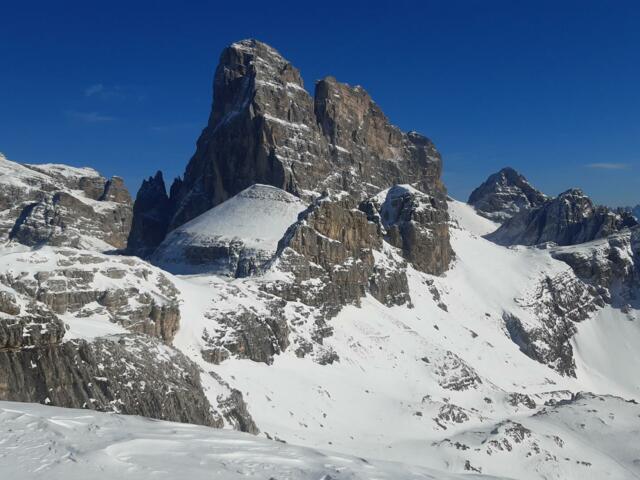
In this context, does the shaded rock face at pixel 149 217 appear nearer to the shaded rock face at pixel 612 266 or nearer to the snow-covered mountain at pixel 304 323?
the snow-covered mountain at pixel 304 323

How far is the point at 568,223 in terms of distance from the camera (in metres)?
176

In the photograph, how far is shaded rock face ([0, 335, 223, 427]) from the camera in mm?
35656

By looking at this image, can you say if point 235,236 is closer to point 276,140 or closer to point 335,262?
point 335,262

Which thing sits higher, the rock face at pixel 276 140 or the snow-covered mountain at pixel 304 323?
the rock face at pixel 276 140

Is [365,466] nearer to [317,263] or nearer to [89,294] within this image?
[89,294]

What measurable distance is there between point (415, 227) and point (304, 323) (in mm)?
46814

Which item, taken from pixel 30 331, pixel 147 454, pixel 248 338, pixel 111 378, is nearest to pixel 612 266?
pixel 248 338

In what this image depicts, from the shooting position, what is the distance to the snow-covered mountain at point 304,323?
3450cm

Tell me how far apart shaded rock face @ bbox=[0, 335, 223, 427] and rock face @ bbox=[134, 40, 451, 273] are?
300 ft

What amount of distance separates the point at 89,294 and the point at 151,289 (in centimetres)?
775

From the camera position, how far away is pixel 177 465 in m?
14.8

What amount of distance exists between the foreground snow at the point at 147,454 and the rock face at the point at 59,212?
481ft

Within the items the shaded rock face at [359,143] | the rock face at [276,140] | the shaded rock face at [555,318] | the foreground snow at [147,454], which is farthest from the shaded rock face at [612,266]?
the foreground snow at [147,454]

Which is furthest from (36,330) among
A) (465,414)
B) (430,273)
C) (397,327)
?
(430,273)
